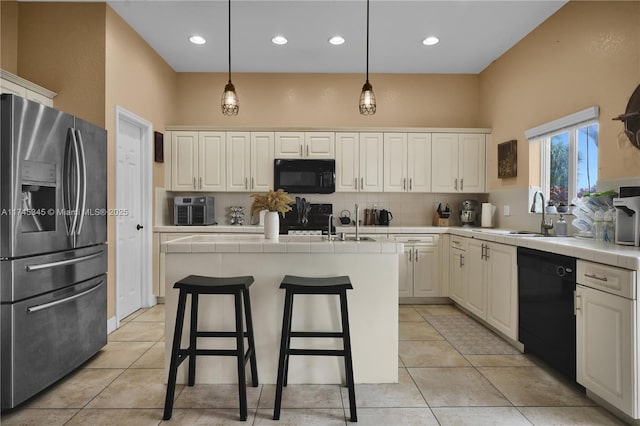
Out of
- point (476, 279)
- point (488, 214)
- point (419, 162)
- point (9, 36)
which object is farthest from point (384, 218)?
point (9, 36)

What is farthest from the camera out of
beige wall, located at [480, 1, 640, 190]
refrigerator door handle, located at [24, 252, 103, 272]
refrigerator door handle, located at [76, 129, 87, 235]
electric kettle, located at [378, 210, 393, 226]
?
electric kettle, located at [378, 210, 393, 226]

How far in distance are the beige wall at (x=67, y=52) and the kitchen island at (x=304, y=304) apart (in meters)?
1.90

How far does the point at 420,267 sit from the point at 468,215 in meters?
0.97

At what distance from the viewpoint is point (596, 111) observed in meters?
2.97

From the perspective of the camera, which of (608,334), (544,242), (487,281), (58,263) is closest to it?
(608,334)

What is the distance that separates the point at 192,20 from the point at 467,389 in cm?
394

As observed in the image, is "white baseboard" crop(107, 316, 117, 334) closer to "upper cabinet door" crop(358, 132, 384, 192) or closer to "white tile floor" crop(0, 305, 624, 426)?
"white tile floor" crop(0, 305, 624, 426)

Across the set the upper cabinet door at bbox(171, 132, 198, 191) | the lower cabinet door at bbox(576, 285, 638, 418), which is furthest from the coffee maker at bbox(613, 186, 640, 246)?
the upper cabinet door at bbox(171, 132, 198, 191)

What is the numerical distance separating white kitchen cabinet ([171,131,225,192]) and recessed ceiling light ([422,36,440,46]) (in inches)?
102

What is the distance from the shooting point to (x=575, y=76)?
324 cm

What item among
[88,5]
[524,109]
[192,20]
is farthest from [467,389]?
[88,5]

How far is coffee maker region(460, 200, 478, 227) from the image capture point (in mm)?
4820

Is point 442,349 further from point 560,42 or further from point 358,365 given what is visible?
point 560,42

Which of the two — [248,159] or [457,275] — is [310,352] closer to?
[457,275]
